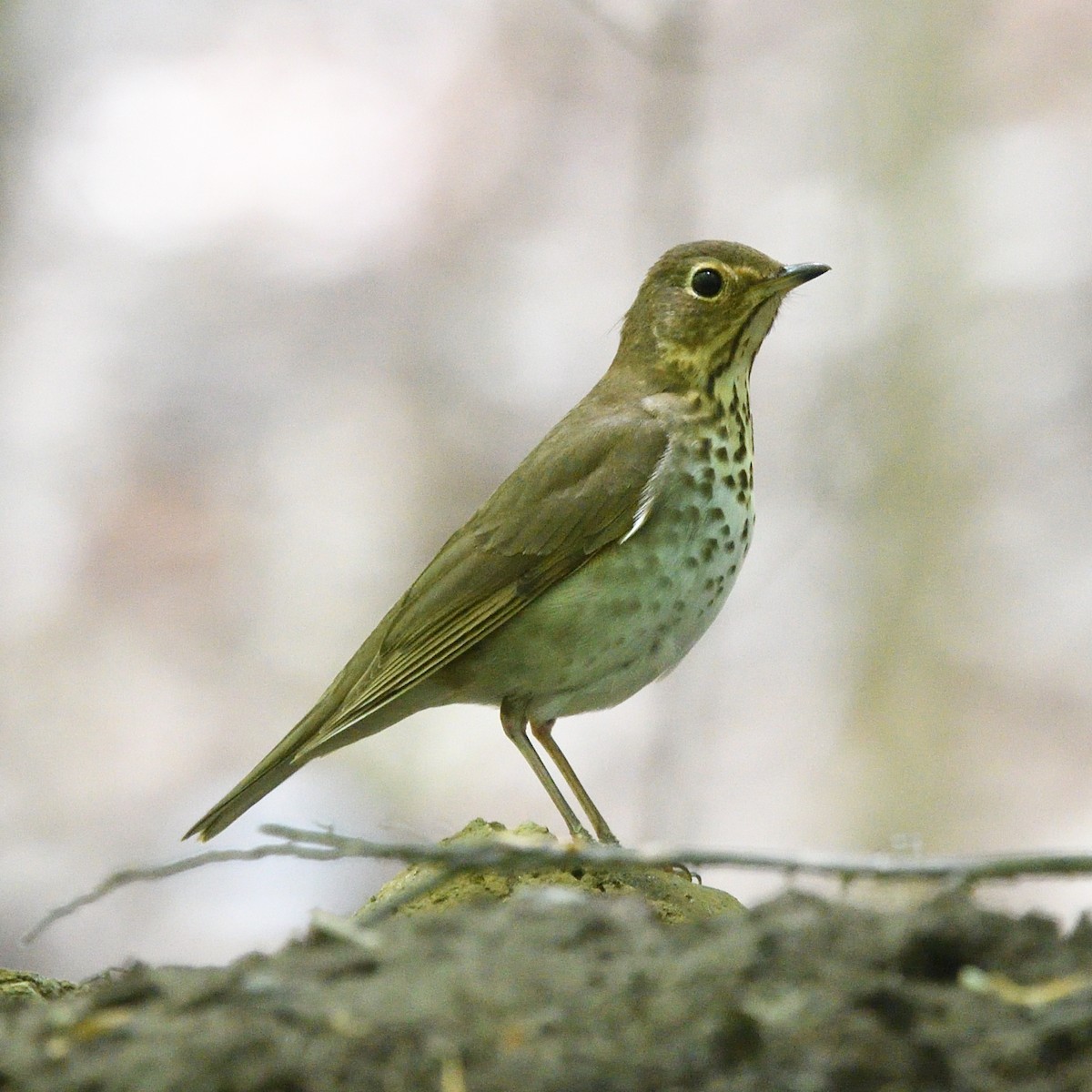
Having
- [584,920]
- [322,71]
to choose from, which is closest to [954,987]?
[584,920]

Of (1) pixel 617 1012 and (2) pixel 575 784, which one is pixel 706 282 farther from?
(1) pixel 617 1012

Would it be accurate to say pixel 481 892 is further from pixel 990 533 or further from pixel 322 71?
pixel 322 71

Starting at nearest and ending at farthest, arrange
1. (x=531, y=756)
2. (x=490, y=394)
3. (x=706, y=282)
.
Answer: (x=531, y=756)
(x=706, y=282)
(x=490, y=394)

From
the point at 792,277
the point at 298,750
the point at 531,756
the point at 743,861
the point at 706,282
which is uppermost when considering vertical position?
the point at 706,282

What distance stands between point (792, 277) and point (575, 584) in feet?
3.07

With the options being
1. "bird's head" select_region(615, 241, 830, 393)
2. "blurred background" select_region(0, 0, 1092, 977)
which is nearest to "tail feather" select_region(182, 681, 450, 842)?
"bird's head" select_region(615, 241, 830, 393)

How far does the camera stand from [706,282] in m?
4.54

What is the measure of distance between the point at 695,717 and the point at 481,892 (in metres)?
4.04

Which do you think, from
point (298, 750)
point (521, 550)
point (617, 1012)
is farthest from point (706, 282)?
point (617, 1012)

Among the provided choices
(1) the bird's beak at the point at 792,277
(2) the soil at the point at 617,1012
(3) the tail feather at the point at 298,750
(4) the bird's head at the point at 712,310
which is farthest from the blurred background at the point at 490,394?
(2) the soil at the point at 617,1012

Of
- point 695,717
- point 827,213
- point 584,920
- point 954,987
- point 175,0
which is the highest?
point 175,0

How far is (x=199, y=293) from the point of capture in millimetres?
8180

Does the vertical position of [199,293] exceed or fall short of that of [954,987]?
it exceeds it

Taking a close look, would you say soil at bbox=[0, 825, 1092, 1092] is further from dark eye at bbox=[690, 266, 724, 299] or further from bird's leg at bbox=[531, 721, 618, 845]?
dark eye at bbox=[690, 266, 724, 299]
